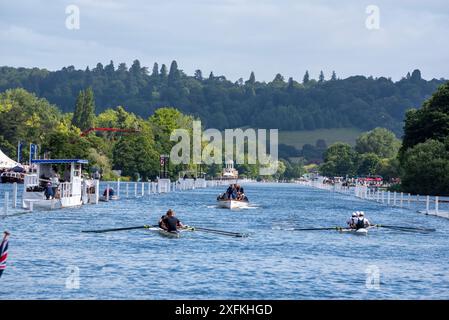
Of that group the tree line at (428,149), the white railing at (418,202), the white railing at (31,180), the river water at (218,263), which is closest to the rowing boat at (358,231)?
the river water at (218,263)

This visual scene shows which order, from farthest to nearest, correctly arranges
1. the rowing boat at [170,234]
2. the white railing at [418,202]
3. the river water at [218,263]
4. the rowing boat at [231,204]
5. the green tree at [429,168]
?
the green tree at [429,168]
the rowing boat at [231,204]
the white railing at [418,202]
the rowing boat at [170,234]
the river water at [218,263]

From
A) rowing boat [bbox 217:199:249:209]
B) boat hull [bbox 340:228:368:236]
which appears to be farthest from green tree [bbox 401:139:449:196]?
boat hull [bbox 340:228:368:236]

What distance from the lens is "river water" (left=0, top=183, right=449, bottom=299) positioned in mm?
46562

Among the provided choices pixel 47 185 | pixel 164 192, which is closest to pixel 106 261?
pixel 47 185

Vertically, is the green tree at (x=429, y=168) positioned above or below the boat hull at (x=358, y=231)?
above

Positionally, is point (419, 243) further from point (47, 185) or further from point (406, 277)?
point (47, 185)

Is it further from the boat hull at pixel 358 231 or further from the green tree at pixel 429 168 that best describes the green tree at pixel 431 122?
the boat hull at pixel 358 231

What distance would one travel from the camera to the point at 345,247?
69.3 meters

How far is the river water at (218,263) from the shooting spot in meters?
46.6

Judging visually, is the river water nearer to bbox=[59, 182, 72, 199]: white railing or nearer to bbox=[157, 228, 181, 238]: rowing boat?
bbox=[157, 228, 181, 238]: rowing boat

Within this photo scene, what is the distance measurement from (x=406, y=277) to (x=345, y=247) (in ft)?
51.9

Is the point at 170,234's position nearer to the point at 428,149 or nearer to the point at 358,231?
the point at 358,231

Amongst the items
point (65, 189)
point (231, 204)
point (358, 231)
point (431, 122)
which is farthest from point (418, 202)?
point (358, 231)

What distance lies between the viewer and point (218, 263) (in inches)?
2265
